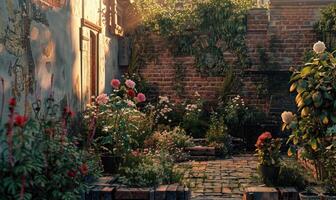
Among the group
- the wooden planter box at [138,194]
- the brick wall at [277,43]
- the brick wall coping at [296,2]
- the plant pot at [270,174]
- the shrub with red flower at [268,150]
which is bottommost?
the wooden planter box at [138,194]

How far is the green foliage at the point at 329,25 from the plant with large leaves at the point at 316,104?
4.96 metres

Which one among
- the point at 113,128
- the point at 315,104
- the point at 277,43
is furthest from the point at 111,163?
the point at 277,43

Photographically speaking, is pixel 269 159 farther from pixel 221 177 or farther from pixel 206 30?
pixel 206 30

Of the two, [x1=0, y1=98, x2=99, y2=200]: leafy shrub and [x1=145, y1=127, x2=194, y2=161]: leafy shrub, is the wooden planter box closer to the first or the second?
[x1=0, y1=98, x2=99, y2=200]: leafy shrub

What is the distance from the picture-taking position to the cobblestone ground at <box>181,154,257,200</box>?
656 cm

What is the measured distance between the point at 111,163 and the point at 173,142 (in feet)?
8.60

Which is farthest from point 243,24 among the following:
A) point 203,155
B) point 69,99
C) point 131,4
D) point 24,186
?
point 24,186

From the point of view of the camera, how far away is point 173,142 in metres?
9.44

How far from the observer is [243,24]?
11.9 metres

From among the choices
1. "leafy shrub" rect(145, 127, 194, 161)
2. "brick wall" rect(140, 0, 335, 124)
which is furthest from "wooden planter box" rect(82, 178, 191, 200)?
"brick wall" rect(140, 0, 335, 124)

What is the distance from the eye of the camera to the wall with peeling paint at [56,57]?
5328 millimetres

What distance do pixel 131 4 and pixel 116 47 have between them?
1.20 metres

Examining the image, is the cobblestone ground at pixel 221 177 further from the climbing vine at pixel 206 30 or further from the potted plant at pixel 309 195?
the climbing vine at pixel 206 30

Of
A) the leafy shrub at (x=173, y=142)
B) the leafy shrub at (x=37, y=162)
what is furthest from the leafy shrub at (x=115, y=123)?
the leafy shrub at (x=37, y=162)
